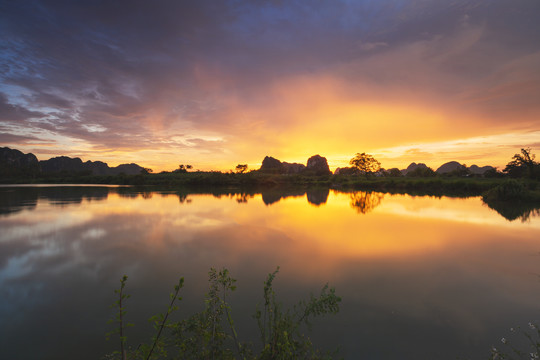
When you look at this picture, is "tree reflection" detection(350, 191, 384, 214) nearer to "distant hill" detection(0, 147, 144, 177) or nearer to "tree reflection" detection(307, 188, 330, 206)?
"tree reflection" detection(307, 188, 330, 206)

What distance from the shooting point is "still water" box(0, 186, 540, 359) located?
14.2ft

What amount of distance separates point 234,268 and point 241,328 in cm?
312

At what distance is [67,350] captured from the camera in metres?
3.97

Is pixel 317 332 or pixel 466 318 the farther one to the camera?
pixel 466 318

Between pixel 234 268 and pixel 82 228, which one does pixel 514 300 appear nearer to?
pixel 234 268

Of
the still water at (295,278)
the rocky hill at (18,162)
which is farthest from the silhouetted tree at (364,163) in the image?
the rocky hill at (18,162)

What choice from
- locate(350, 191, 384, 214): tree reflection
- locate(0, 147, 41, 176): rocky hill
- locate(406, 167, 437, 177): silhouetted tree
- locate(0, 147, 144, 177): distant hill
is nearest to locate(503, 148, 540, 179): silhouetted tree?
locate(406, 167, 437, 177): silhouetted tree

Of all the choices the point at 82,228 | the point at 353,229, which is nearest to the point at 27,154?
the point at 82,228

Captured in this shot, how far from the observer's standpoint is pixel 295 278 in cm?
683

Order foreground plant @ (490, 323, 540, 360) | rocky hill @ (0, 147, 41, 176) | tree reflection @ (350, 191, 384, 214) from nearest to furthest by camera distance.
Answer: foreground plant @ (490, 323, 540, 360) < tree reflection @ (350, 191, 384, 214) < rocky hill @ (0, 147, 41, 176)

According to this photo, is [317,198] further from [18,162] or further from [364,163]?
[18,162]

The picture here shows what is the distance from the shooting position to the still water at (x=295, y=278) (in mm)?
4328

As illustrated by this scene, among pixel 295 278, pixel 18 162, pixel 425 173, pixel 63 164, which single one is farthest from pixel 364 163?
pixel 63 164

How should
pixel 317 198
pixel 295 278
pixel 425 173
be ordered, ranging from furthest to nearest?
pixel 425 173 → pixel 317 198 → pixel 295 278
